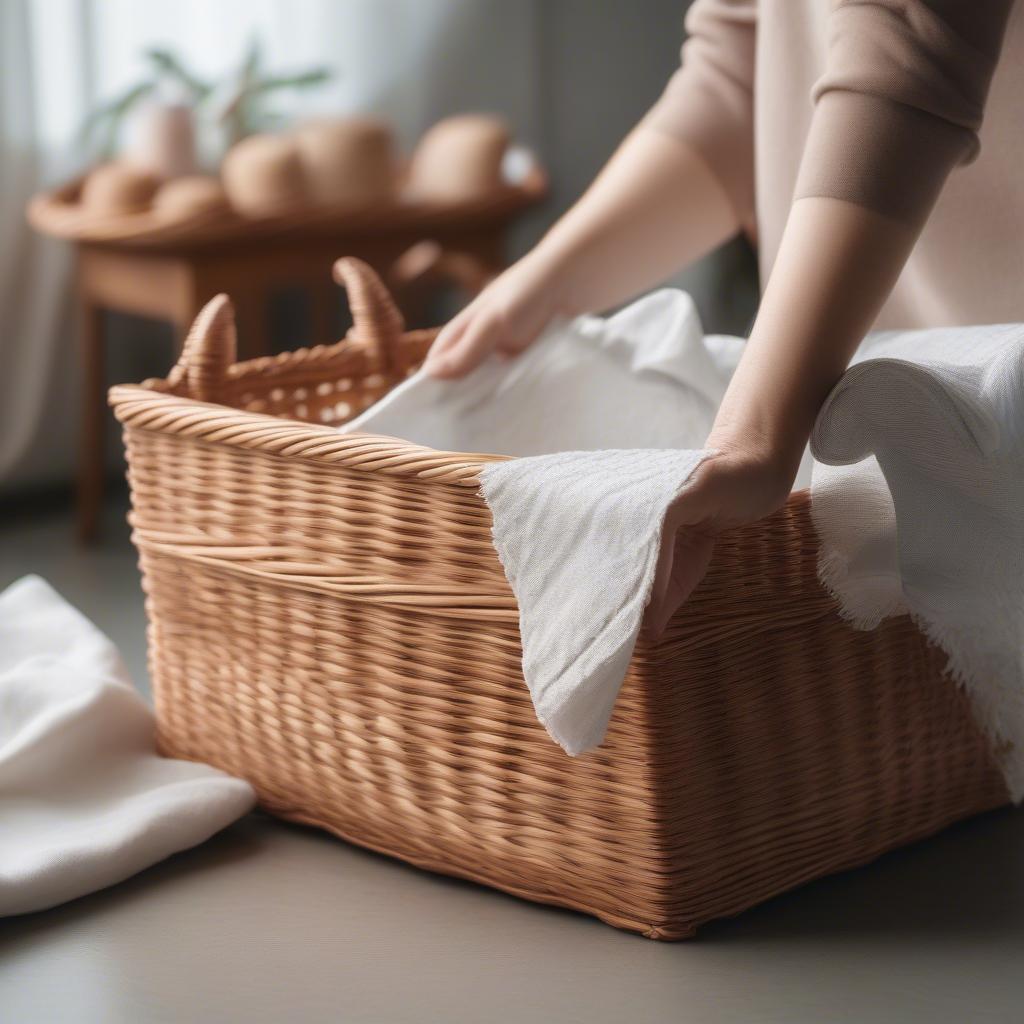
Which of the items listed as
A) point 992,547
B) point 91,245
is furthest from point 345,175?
point 992,547

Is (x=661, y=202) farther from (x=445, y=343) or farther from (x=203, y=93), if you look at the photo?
(x=203, y=93)

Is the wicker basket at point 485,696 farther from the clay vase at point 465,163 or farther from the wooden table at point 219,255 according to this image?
the clay vase at point 465,163

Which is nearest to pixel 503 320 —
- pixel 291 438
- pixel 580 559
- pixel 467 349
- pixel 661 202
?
pixel 467 349

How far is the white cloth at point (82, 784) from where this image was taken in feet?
2.65

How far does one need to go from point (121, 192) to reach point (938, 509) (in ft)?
4.08

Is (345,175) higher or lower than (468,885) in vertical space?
higher

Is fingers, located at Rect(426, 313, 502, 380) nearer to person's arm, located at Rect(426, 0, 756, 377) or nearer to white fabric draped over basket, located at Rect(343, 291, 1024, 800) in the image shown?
person's arm, located at Rect(426, 0, 756, 377)

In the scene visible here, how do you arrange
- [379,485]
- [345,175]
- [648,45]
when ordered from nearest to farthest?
1. [379,485]
2. [345,175]
3. [648,45]

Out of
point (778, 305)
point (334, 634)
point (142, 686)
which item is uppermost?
point (778, 305)

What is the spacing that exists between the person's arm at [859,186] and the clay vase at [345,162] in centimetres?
110

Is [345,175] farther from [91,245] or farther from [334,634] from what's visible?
[334,634]

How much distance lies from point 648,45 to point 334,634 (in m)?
1.50

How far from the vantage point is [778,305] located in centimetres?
73

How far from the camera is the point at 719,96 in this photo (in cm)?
106
